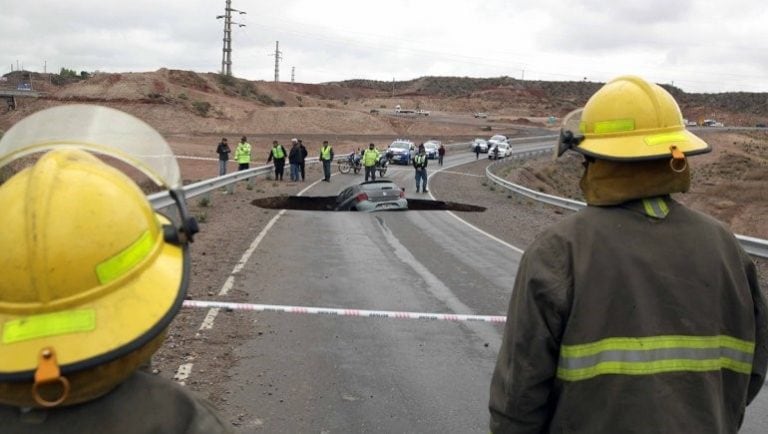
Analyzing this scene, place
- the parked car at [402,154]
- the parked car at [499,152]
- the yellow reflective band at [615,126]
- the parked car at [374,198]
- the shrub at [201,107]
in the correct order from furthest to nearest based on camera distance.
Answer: the shrub at [201,107], the parked car at [499,152], the parked car at [402,154], the parked car at [374,198], the yellow reflective band at [615,126]

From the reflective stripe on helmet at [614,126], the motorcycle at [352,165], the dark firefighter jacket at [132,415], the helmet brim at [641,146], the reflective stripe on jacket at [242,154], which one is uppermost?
the reflective stripe on helmet at [614,126]

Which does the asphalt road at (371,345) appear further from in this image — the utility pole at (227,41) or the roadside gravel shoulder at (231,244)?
the utility pole at (227,41)

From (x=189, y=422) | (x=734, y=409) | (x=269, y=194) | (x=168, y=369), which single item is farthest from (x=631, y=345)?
(x=269, y=194)

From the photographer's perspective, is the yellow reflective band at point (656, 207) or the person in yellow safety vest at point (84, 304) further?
the yellow reflective band at point (656, 207)

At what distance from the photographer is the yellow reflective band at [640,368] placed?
2197 mm

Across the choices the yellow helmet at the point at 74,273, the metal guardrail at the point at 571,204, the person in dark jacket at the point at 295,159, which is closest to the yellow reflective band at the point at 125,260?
the yellow helmet at the point at 74,273

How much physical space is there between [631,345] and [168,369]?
4429 millimetres

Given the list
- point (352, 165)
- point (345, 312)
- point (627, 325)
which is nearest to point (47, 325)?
point (627, 325)

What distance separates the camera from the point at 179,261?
6.02ft

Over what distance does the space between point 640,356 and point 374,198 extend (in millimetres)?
17366

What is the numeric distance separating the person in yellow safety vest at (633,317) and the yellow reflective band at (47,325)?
1.30 m

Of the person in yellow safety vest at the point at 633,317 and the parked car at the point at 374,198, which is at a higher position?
the person in yellow safety vest at the point at 633,317

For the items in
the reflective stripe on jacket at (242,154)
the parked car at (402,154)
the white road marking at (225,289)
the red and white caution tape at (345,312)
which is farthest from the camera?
the parked car at (402,154)

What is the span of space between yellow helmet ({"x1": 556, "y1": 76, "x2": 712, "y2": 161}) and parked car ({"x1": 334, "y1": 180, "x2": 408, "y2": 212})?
16.8m
